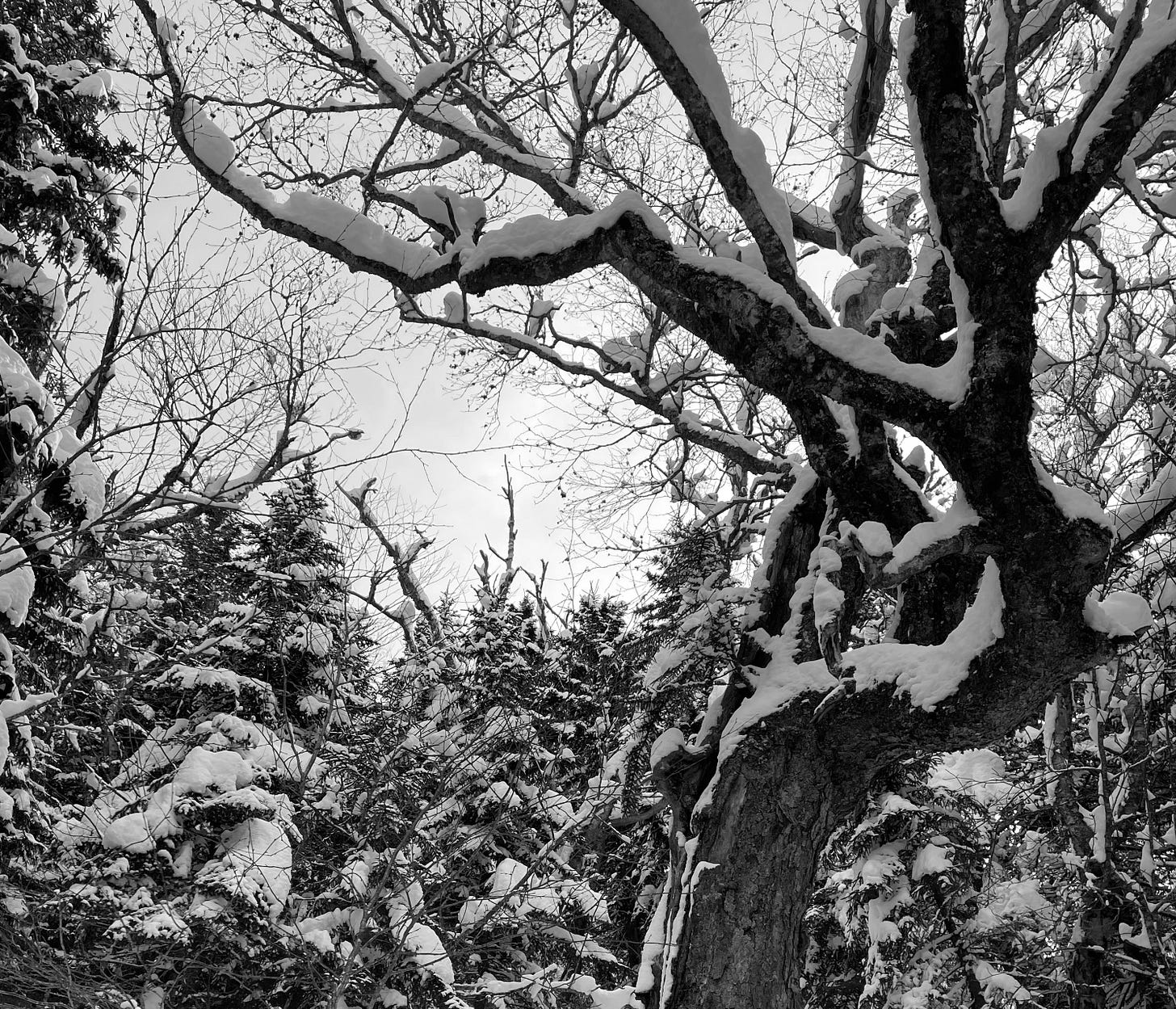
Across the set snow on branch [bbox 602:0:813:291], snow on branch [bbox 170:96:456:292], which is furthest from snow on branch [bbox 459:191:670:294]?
snow on branch [bbox 602:0:813:291]

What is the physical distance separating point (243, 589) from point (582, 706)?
4.75 meters

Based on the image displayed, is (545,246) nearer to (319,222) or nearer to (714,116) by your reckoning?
(714,116)

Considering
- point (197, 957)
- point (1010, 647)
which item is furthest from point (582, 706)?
point (1010, 647)

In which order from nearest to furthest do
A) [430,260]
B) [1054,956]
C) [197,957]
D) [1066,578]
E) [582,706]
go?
[1066,578]
[430,260]
[197,957]
[1054,956]
[582,706]

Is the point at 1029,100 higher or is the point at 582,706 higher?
the point at 1029,100

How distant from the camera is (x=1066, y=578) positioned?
2736 millimetres

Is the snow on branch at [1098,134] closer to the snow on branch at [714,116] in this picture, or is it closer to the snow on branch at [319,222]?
the snow on branch at [714,116]

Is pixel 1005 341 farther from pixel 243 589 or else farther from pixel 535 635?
pixel 535 635

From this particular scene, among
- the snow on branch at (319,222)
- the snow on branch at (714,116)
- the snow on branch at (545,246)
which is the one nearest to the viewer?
the snow on branch at (714,116)

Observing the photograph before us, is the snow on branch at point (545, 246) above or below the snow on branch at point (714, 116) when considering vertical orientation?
below

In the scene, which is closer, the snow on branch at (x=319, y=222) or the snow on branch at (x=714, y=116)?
the snow on branch at (x=714, y=116)

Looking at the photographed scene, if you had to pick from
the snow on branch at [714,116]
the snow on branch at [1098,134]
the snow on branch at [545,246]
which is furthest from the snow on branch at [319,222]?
the snow on branch at [1098,134]


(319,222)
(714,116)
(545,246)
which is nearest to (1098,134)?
(714,116)

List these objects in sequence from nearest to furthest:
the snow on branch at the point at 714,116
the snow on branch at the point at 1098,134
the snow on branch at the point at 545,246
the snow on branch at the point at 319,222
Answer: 1. the snow on branch at the point at 1098,134
2. the snow on branch at the point at 714,116
3. the snow on branch at the point at 545,246
4. the snow on branch at the point at 319,222
